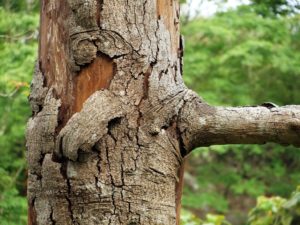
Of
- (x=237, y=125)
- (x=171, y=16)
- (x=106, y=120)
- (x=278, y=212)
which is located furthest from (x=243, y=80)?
(x=106, y=120)

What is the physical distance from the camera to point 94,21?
2193 millimetres

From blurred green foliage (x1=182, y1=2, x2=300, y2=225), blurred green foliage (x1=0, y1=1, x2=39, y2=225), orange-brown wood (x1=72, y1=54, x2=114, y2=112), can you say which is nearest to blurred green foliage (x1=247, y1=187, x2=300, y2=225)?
blurred green foliage (x1=0, y1=1, x2=39, y2=225)

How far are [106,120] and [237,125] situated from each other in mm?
457

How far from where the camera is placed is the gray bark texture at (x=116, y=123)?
2131 millimetres

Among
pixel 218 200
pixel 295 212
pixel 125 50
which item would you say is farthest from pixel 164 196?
pixel 218 200

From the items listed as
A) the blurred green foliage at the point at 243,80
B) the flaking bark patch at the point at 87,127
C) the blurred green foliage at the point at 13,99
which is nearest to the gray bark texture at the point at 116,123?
the flaking bark patch at the point at 87,127

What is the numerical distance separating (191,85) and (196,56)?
0.66 metres

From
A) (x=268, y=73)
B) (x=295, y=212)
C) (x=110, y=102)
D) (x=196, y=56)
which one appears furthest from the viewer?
(x=268, y=73)

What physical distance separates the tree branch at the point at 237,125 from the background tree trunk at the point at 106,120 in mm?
51

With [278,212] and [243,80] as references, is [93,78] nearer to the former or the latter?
[278,212]

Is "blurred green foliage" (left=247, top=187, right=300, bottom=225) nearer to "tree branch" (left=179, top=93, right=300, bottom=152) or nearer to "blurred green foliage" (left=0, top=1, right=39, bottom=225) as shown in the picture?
"blurred green foliage" (left=0, top=1, right=39, bottom=225)

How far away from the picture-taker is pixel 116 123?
2162mm

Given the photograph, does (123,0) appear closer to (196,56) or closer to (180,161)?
(180,161)

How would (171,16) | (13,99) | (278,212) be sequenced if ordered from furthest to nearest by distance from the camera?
(13,99) < (278,212) < (171,16)
